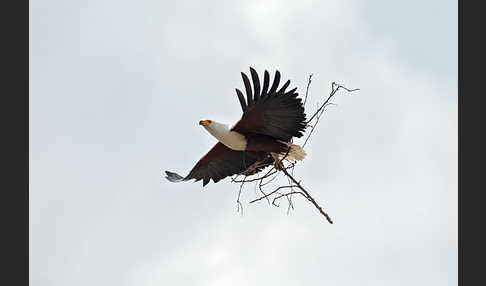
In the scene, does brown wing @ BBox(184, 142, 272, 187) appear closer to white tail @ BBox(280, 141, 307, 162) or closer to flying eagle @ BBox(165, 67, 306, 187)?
flying eagle @ BBox(165, 67, 306, 187)

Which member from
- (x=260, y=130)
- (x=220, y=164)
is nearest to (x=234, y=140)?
(x=260, y=130)

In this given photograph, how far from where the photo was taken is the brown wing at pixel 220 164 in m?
6.95

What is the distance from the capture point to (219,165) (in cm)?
714

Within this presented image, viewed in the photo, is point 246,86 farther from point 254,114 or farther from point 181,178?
point 181,178

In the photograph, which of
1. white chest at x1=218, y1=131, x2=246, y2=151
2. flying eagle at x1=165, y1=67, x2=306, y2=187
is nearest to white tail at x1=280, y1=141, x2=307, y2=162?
flying eagle at x1=165, y1=67, x2=306, y2=187

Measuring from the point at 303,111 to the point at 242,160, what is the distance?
123 cm

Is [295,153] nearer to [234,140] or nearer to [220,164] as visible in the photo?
[234,140]

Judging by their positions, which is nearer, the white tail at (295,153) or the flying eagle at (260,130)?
the flying eagle at (260,130)

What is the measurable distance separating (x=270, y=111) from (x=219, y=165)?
123 centimetres

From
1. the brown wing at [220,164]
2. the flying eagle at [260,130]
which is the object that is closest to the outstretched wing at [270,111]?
the flying eagle at [260,130]

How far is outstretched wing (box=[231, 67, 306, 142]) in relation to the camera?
19.6 ft

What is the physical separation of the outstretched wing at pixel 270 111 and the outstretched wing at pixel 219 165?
564mm

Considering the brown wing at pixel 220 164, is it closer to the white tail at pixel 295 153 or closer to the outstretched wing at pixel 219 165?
the outstretched wing at pixel 219 165

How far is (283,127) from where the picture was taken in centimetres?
632
